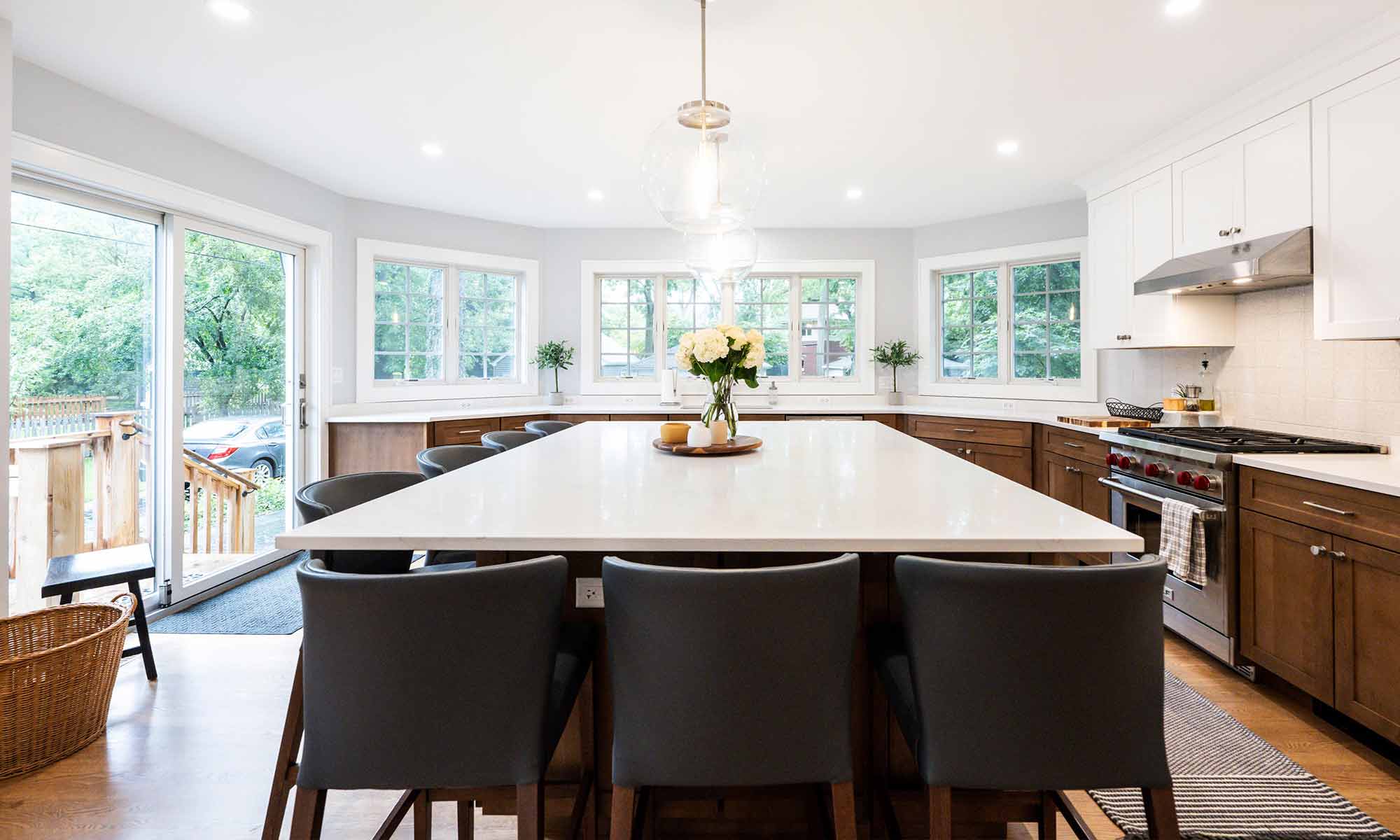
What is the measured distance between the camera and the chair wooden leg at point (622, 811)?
3.58 ft

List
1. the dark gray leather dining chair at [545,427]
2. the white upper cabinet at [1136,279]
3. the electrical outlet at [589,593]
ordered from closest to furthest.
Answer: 1. the electrical outlet at [589,593]
2. the white upper cabinet at [1136,279]
3. the dark gray leather dining chair at [545,427]

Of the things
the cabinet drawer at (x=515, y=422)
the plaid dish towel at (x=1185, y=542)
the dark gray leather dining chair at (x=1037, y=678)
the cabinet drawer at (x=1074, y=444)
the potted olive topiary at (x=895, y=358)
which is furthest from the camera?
the potted olive topiary at (x=895, y=358)

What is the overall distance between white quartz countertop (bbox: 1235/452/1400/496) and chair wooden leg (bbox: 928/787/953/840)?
185 centimetres

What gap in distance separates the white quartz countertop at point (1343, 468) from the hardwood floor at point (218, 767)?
0.87 metres

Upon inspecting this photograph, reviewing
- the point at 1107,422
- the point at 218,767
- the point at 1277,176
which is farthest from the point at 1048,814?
the point at 1107,422

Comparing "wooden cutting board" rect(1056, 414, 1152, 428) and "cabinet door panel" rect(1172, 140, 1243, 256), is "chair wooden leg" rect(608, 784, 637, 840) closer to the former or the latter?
"wooden cutting board" rect(1056, 414, 1152, 428)

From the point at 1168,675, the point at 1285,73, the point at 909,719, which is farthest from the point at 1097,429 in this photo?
A: the point at 909,719

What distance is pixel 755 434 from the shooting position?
10.7 feet

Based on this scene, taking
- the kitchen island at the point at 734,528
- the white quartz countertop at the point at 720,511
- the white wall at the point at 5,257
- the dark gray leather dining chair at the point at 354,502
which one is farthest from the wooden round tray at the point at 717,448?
the white wall at the point at 5,257

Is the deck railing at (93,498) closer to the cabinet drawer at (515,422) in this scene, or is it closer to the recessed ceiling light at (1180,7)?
the cabinet drawer at (515,422)

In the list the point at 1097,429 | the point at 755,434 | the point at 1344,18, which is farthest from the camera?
the point at 1097,429

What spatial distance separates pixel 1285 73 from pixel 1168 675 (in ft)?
8.48

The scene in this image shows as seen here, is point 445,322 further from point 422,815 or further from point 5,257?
point 422,815

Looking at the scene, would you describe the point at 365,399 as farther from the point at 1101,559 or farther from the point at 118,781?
the point at 1101,559
